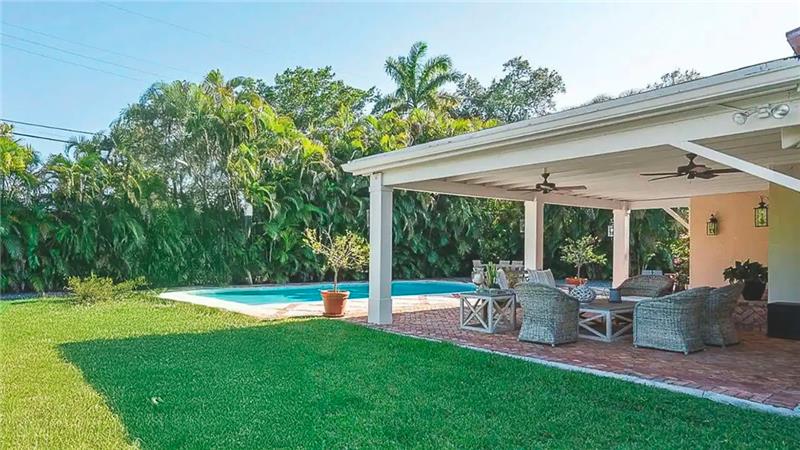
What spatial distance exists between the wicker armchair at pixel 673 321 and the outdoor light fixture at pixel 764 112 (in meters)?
2.52

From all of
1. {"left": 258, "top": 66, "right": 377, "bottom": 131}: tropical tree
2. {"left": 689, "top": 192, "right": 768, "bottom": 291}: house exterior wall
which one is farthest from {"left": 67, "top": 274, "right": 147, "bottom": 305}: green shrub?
{"left": 258, "top": 66, "right": 377, "bottom": 131}: tropical tree

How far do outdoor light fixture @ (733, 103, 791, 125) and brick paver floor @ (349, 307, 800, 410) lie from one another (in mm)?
2415

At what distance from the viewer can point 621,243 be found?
14812 mm

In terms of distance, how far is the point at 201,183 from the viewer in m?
16.9

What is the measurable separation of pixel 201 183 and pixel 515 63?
20026mm

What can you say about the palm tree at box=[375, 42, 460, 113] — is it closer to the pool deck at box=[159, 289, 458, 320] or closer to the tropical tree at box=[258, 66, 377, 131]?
the tropical tree at box=[258, 66, 377, 131]

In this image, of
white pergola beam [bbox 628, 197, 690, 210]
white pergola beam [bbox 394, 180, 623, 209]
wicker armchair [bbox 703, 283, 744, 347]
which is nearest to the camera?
wicker armchair [bbox 703, 283, 744, 347]

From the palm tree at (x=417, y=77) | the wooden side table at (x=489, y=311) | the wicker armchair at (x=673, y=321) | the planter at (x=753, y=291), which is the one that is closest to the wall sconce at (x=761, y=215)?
the planter at (x=753, y=291)

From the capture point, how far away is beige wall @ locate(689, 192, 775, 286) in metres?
11.5

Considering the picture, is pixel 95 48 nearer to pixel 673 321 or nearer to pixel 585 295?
pixel 585 295

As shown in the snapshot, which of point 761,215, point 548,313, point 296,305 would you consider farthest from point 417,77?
point 548,313

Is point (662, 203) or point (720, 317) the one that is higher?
point (662, 203)

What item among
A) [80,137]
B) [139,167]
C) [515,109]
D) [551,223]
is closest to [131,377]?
[139,167]

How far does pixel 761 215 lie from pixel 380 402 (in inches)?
400
